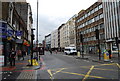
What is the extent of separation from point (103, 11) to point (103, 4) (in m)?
2.02

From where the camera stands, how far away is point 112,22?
30.6 m

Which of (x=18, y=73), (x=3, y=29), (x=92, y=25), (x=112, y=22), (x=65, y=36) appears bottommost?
(x=18, y=73)

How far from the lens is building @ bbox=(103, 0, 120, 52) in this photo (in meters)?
28.8

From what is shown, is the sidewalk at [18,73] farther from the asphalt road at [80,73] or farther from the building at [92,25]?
the building at [92,25]

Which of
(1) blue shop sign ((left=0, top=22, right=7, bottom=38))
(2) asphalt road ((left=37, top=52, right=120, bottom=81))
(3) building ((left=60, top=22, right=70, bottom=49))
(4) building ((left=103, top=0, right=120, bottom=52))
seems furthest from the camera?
(3) building ((left=60, top=22, right=70, bottom=49))

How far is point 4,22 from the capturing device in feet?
39.9

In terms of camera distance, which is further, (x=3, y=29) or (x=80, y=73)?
(x=3, y=29)

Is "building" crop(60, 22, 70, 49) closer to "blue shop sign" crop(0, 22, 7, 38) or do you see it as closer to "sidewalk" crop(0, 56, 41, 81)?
"blue shop sign" crop(0, 22, 7, 38)

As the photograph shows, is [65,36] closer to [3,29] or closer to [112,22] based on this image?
[112,22]

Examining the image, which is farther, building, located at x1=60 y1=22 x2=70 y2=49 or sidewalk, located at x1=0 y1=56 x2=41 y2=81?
building, located at x1=60 y1=22 x2=70 y2=49

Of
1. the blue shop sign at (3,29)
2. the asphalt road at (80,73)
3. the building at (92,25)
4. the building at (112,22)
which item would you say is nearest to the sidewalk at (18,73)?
the asphalt road at (80,73)

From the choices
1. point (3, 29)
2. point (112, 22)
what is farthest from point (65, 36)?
point (3, 29)

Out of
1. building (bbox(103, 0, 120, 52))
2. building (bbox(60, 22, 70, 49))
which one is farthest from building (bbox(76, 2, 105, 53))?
building (bbox(60, 22, 70, 49))

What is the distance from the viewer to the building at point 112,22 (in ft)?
94.4
